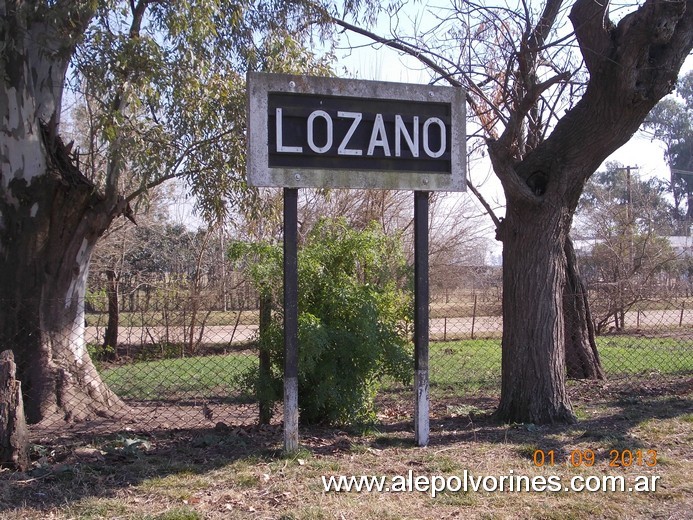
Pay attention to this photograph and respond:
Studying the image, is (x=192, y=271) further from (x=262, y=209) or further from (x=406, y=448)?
(x=406, y=448)

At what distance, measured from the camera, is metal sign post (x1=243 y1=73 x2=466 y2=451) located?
5.14m

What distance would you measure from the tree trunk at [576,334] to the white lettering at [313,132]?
514cm

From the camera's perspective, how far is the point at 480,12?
7703mm

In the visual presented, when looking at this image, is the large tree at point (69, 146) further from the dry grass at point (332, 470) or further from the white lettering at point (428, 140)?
the white lettering at point (428, 140)

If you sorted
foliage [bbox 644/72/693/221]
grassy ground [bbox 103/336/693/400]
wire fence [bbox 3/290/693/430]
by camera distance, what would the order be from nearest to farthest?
wire fence [bbox 3/290/693/430], grassy ground [bbox 103/336/693/400], foliage [bbox 644/72/693/221]

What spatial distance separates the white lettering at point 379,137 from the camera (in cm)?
540

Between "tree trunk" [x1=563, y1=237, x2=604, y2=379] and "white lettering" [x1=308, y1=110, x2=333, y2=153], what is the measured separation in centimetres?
514

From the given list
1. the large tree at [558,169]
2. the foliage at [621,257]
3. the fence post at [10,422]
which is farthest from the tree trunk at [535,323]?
the foliage at [621,257]

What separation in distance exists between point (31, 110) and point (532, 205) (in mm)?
5269

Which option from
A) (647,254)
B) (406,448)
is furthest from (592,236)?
(406,448)

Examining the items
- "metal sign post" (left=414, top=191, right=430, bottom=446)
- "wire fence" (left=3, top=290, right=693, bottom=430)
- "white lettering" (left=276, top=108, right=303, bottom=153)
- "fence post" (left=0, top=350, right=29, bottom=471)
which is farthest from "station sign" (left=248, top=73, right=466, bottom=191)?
"fence post" (left=0, top=350, right=29, bottom=471)

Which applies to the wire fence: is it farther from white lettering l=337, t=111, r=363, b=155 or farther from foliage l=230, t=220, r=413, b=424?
white lettering l=337, t=111, r=363, b=155

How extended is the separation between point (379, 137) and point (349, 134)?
10.2 inches

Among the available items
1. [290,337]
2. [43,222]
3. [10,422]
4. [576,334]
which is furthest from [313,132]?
[576,334]
